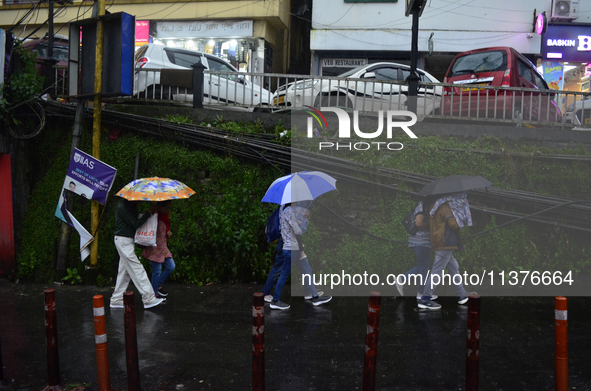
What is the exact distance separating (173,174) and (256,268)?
7.55ft

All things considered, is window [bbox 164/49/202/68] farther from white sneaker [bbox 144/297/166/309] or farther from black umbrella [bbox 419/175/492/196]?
black umbrella [bbox 419/175/492/196]

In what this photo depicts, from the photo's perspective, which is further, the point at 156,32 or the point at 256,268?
the point at 156,32

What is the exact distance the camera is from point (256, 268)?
25.5 ft

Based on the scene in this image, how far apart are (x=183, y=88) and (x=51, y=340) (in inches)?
254

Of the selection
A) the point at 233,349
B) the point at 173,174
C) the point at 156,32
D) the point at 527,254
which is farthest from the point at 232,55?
the point at 233,349

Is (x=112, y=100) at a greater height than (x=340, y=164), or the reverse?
(x=112, y=100)

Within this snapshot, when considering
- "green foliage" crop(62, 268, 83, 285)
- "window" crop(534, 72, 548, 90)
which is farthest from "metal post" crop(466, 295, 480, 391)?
"window" crop(534, 72, 548, 90)

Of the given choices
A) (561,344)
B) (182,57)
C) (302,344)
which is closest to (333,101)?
(182,57)

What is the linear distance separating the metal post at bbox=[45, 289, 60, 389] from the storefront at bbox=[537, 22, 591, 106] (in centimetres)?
1780

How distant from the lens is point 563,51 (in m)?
17.6

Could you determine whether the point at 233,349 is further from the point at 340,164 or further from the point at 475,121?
the point at 475,121

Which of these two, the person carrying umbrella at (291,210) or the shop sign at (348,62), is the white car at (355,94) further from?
the shop sign at (348,62)

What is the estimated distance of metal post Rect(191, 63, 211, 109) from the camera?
9.37m

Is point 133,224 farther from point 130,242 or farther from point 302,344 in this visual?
point 302,344
